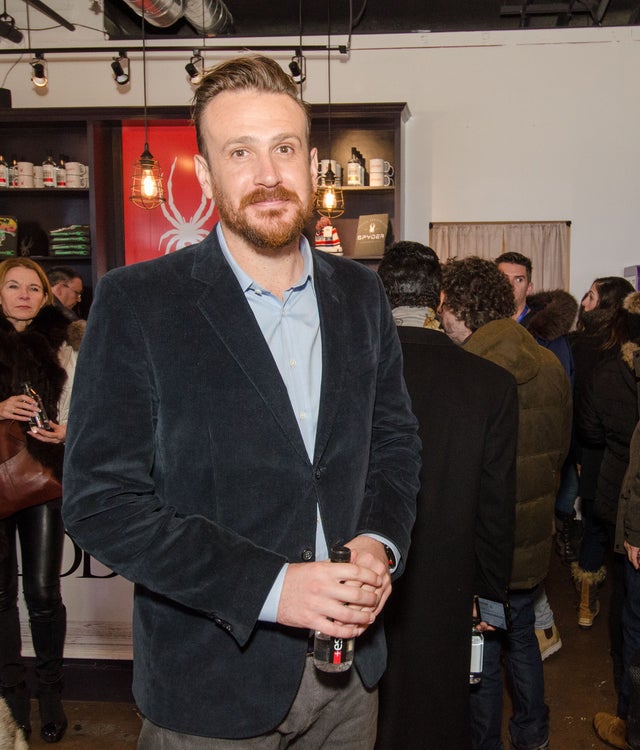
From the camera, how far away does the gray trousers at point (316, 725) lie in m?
1.21

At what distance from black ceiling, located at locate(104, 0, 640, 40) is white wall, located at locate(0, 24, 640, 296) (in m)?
0.13

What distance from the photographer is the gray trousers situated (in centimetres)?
121

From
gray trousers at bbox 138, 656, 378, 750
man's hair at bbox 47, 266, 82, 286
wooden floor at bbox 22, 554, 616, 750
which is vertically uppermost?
man's hair at bbox 47, 266, 82, 286

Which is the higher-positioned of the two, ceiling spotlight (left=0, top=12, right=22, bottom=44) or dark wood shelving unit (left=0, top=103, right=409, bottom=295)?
ceiling spotlight (left=0, top=12, right=22, bottom=44)

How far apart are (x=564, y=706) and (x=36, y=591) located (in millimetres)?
2245

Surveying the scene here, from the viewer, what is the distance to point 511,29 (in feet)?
19.1

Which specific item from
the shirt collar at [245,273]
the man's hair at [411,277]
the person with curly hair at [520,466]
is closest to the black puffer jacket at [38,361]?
the man's hair at [411,277]

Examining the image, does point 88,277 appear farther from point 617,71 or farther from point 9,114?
point 617,71

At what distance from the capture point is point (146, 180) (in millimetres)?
4902

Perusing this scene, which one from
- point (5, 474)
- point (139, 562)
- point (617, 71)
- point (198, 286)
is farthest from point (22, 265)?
point (617, 71)

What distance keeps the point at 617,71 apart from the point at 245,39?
120 inches

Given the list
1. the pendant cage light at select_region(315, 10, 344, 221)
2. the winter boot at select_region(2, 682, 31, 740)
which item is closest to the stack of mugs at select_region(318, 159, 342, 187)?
the pendant cage light at select_region(315, 10, 344, 221)

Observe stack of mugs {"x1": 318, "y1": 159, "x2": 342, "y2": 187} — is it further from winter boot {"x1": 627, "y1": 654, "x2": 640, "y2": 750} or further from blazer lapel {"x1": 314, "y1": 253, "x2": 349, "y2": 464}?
winter boot {"x1": 627, "y1": 654, "x2": 640, "y2": 750}

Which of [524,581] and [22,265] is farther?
[22,265]
